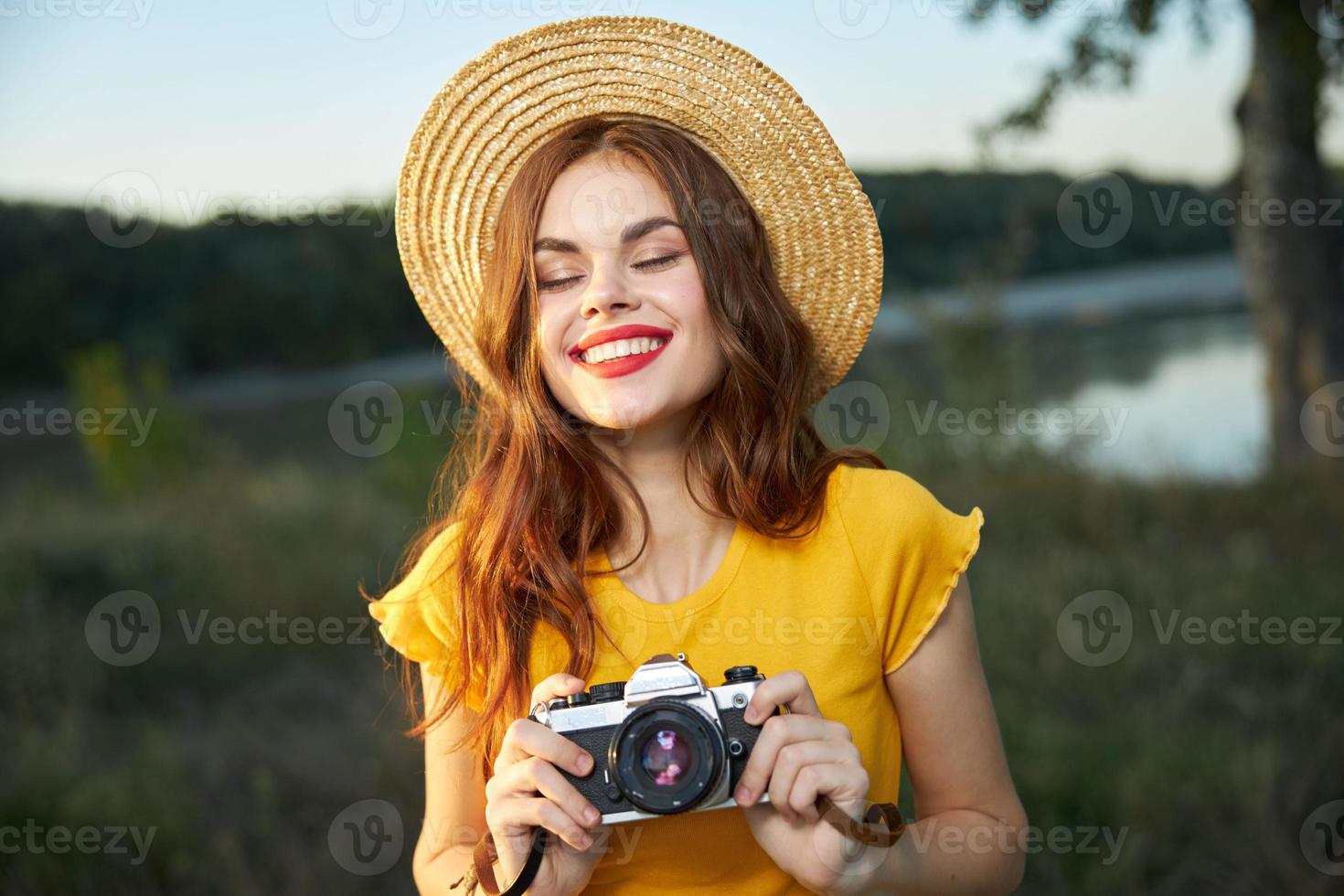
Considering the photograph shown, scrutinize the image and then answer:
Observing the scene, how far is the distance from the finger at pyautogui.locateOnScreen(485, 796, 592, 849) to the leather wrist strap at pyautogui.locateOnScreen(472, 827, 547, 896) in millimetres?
26

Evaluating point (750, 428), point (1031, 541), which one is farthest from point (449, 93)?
point (1031, 541)

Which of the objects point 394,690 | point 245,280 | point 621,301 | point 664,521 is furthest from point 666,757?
point 245,280

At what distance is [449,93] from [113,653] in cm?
339

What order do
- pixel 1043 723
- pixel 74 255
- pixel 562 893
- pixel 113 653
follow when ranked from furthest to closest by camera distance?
pixel 74 255 → pixel 113 653 → pixel 1043 723 → pixel 562 893

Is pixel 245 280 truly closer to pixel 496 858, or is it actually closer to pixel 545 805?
A: pixel 496 858

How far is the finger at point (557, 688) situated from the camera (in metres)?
1.34

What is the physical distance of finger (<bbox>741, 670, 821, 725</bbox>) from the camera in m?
1.27

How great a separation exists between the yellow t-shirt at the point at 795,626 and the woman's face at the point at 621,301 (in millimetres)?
257

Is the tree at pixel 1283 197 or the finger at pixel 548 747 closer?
the finger at pixel 548 747

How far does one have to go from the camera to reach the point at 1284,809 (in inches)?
111

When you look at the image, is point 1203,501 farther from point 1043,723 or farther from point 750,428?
point 750,428

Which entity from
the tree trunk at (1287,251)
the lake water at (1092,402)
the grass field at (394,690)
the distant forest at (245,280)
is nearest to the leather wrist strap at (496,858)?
the grass field at (394,690)

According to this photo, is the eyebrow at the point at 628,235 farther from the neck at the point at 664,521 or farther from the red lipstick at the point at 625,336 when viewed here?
the neck at the point at 664,521

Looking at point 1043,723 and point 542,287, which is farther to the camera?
point 1043,723
